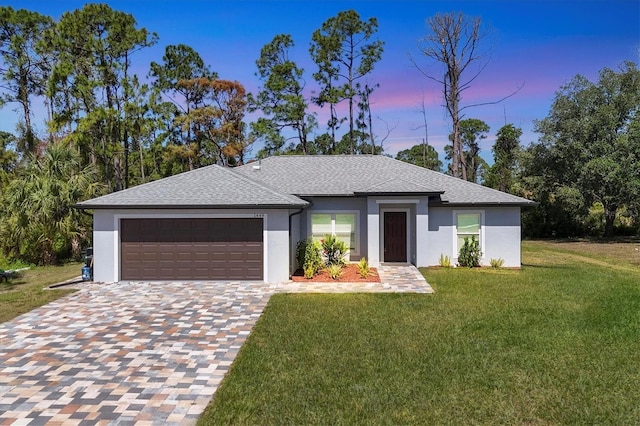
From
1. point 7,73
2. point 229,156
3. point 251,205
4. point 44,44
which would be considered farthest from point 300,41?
point 251,205

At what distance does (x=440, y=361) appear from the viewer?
23.0ft

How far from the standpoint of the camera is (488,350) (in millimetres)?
7516

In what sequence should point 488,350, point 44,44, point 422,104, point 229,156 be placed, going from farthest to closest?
point 422,104
point 229,156
point 44,44
point 488,350

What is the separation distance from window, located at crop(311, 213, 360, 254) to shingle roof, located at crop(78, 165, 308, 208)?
303 cm

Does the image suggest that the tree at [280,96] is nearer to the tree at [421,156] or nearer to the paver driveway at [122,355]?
the paver driveway at [122,355]

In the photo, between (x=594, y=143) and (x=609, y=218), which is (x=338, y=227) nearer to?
(x=594, y=143)

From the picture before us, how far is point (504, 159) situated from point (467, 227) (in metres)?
31.2

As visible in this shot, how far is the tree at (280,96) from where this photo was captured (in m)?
36.0

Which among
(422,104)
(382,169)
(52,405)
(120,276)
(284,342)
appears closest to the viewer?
(52,405)

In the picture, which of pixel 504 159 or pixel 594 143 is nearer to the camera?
pixel 594 143

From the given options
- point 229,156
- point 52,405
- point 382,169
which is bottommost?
point 52,405

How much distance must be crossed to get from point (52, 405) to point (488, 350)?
6807 mm

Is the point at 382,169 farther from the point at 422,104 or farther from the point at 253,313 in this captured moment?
the point at 422,104

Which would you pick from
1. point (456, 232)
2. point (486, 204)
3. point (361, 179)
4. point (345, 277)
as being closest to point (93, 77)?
point (361, 179)
